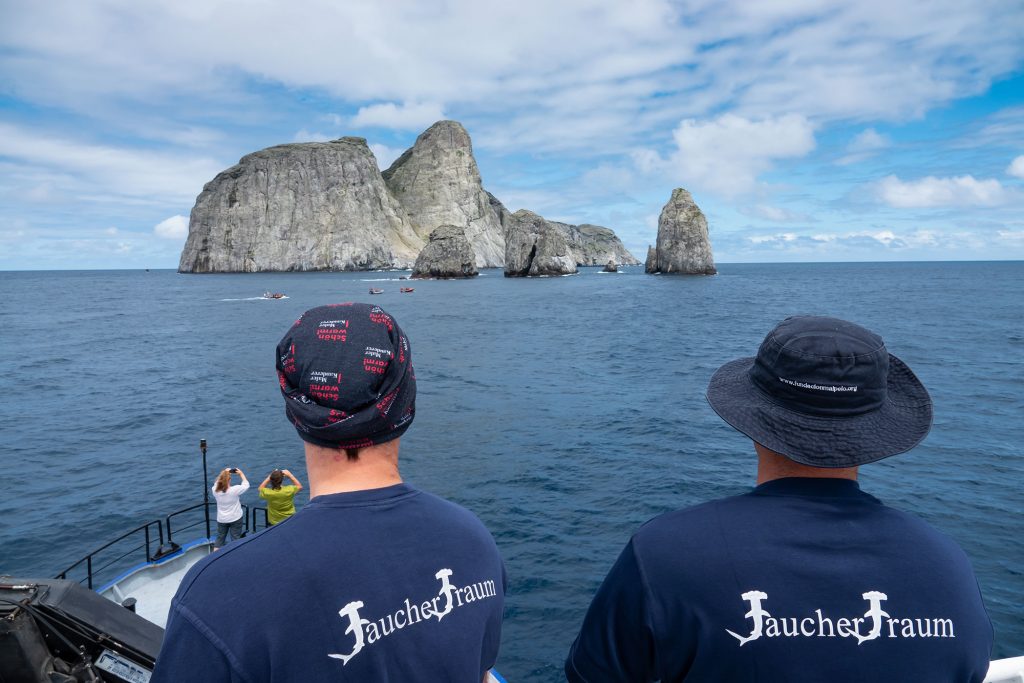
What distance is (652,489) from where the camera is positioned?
1625 cm

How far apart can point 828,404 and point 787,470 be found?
0.26 meters

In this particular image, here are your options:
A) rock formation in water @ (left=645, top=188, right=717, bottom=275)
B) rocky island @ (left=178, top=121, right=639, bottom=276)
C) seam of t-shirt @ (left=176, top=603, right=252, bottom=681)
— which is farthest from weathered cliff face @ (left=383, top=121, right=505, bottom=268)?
seam of t-shirt @ (left=176, top=603, right=252, bottom=681)

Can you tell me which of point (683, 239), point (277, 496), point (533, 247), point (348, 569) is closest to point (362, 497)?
point (348, 569)

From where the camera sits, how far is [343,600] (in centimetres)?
A: 177

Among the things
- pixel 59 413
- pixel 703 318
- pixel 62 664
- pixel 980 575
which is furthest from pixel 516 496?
pixel 703 318

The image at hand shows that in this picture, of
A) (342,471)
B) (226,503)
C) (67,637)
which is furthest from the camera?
(226,503)

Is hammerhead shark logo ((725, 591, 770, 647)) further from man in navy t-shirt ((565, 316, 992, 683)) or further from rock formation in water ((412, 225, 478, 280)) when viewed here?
rock formation in water ((412, 225, 478, 280))

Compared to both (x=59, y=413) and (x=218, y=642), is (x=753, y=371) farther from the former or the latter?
(x=59, y=413)

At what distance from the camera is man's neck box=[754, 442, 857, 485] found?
78.1 inches

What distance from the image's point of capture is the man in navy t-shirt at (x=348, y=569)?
1.67 meters

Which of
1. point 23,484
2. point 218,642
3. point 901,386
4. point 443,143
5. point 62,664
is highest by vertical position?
point 443,143

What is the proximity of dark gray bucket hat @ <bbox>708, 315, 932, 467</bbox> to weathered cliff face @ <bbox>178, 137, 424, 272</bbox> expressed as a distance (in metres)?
164

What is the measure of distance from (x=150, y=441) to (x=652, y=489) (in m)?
18.0

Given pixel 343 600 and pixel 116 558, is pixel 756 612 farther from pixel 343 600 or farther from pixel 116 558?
pixel 116 558
